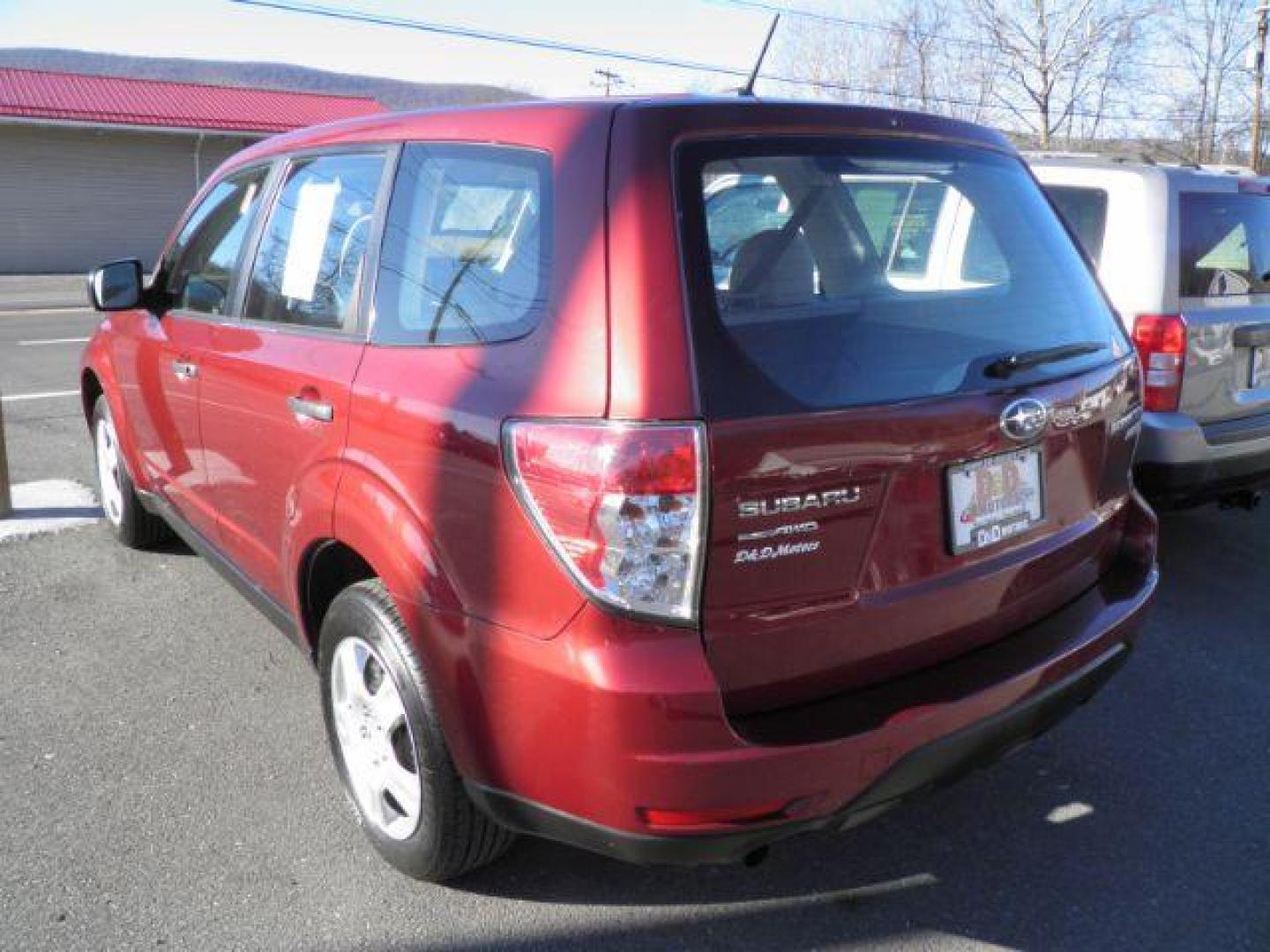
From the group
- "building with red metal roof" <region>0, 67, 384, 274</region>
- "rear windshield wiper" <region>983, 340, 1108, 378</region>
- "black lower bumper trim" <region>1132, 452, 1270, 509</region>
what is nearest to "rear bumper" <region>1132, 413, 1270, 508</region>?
"black lower bumper trim" <region>1132, 452, 1270, 509</region>

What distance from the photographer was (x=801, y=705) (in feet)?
7.34

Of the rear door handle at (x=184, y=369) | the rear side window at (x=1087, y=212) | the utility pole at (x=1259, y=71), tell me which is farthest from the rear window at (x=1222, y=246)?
the utility pole at (x=1259, y=71)

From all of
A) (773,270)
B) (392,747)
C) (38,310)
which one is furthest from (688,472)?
(38,310)

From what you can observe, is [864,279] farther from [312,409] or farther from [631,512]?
[312,409]

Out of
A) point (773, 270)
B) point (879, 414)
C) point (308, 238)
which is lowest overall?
point (879, 414)

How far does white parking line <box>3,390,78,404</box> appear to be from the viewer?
9.08 m

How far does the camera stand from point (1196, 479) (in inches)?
182

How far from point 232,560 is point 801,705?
2.21 meters

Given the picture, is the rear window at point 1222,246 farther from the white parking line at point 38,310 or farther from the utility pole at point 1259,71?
the utility pole at point 1259,71

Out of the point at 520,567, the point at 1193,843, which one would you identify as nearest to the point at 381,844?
the point at 520,567

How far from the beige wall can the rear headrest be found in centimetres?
2586

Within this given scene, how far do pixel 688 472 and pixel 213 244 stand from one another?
254 centimetres

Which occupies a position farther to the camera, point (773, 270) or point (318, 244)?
point (318, 244)

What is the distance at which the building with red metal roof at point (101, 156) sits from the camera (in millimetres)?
26406
